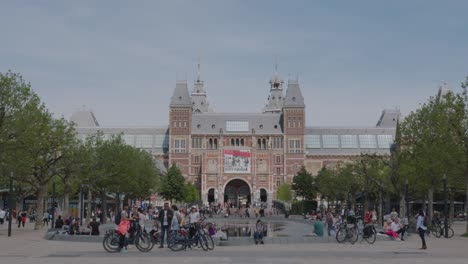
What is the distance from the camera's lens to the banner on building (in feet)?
500

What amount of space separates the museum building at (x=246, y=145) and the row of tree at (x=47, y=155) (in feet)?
263

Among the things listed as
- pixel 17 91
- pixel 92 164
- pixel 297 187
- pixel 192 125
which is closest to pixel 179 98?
pixel 192 125

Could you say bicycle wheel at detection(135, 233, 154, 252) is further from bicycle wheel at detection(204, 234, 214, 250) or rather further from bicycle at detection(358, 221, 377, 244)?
bicycle at detection(358, 221, 377, 244)

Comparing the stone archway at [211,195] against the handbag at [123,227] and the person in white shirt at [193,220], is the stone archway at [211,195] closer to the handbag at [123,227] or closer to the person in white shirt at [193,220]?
the person in white shirt at [193,220]

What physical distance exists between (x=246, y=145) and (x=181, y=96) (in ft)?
59.2

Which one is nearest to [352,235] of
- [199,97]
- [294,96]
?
[294,96]

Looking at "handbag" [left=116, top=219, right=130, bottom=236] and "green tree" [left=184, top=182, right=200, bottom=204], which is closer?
"handbag" [left=116, top=219, right=130, bottom=236]

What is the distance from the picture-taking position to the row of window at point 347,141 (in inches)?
6447

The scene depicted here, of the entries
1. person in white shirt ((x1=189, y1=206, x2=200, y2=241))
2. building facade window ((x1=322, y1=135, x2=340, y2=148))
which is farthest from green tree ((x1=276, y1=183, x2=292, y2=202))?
person in white shirt ((x1=189, y1=206, x2=200, y2=241))

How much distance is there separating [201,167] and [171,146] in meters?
8.08

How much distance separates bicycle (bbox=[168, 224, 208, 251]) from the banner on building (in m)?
124

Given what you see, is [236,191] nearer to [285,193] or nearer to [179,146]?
[179,146]

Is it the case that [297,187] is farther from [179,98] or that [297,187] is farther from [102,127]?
[102,127]

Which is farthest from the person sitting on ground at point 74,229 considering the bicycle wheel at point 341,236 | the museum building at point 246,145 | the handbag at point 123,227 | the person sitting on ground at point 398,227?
the museum building at point 246,145
